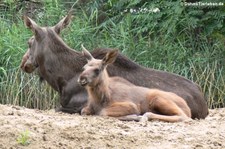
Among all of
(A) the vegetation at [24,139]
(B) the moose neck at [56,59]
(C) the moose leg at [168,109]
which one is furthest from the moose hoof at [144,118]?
(A) the vegetation at [24,139]

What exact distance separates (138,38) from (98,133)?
24.6 ft

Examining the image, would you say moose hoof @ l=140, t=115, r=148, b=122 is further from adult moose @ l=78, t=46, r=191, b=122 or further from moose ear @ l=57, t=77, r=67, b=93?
moose ear @ l=57, t=77, r=67, b=93

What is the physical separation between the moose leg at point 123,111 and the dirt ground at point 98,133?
45cm

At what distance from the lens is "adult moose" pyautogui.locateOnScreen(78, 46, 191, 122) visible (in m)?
8.70

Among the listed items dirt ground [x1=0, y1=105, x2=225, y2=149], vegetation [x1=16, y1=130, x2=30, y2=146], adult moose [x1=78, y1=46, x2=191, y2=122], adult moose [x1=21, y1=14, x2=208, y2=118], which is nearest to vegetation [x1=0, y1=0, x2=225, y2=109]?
adult moose [x1=21, y1=14, x2=208, y2=118]

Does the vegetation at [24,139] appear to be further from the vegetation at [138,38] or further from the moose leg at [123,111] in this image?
the vegetation at [138,38]

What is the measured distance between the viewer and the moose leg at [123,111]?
857cm

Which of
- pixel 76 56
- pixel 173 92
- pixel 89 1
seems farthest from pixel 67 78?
pixel 89 1

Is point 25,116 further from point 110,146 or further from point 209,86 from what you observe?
point 209,86

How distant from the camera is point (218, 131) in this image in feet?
25.3

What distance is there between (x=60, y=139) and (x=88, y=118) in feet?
5.31

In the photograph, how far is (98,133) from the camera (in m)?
6.99

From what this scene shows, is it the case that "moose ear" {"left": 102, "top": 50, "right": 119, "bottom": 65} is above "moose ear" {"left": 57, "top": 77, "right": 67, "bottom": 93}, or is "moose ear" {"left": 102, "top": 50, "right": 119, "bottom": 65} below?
above

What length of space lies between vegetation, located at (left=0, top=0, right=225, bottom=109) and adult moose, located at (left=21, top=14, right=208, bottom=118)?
2524 millimetres
